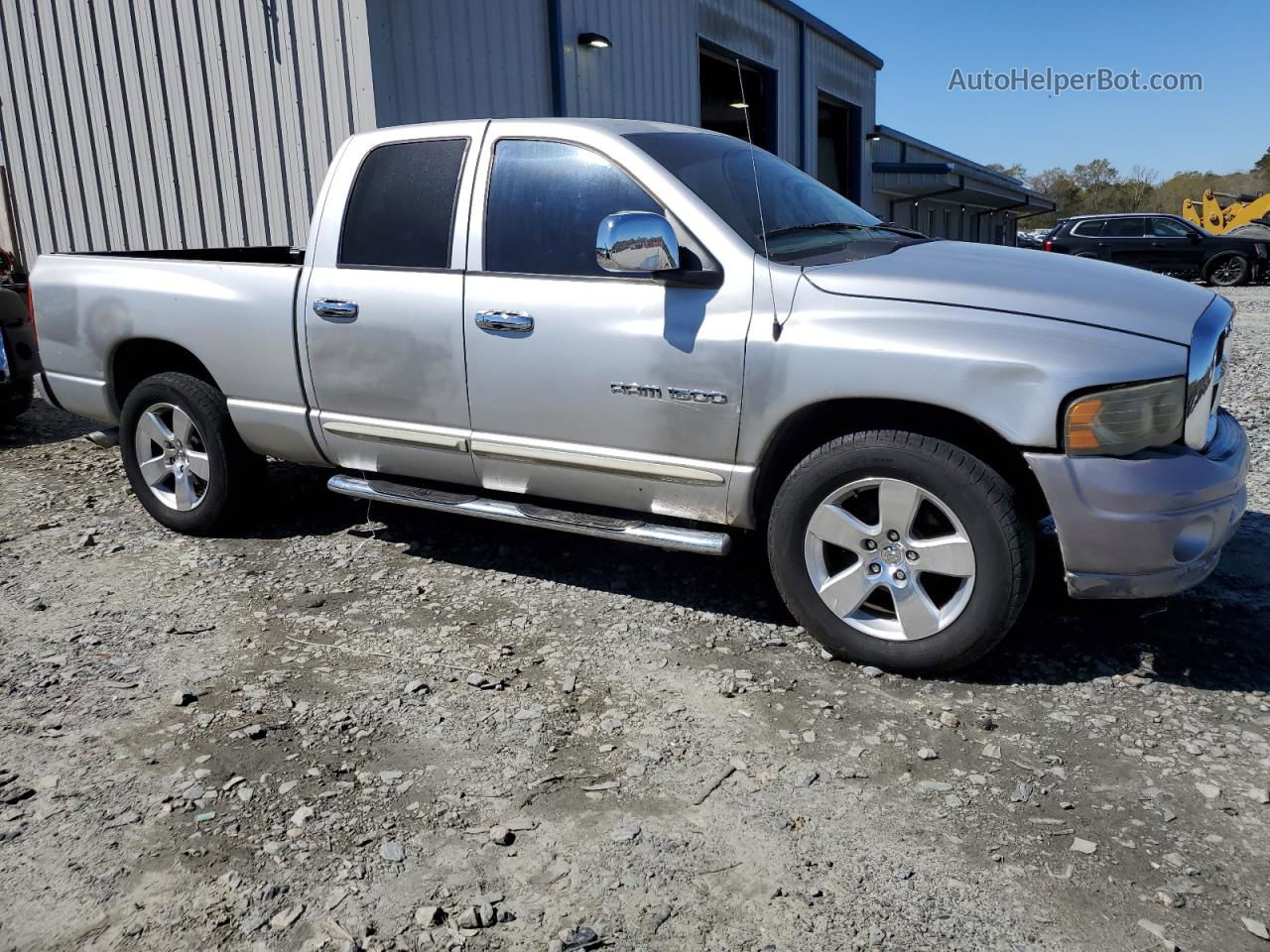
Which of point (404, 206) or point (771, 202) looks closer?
point (771, 202)

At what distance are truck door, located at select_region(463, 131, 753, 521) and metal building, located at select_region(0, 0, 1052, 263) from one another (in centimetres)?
421

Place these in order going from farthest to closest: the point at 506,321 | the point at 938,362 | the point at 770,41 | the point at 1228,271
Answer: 1. the point at 1228,271
2. the point at 770,41
3. the point at 506,321
4. the point at 938,362

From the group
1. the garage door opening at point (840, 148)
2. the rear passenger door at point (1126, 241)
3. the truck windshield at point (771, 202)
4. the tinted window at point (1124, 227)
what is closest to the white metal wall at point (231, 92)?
the truck windshield at point (771, 202)

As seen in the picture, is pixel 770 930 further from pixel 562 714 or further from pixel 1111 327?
pixel 1111 327

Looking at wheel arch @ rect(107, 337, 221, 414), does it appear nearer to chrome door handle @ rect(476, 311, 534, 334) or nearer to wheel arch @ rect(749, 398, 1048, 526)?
chrome door handle @ rect(476, 311, 534, 334)

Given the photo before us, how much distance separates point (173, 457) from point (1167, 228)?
2259cm

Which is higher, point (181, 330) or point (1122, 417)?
point (181, 330)

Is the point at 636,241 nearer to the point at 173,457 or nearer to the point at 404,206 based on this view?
the point at 404,206

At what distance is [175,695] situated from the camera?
11.4ft

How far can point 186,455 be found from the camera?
510 cm

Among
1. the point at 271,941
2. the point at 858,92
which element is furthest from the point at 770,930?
the point at 858,92

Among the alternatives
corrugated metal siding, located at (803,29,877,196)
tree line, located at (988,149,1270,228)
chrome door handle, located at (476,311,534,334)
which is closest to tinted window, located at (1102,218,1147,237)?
corrugated metal siding, located at (803,29,877,196)

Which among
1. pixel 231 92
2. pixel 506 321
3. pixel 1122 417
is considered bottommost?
pixel 1122 417

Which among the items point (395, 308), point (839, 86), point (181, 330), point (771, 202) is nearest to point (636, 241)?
point (771, 202)
